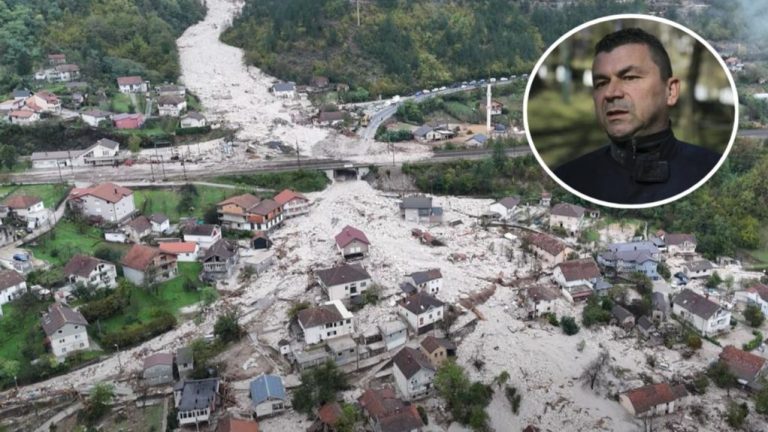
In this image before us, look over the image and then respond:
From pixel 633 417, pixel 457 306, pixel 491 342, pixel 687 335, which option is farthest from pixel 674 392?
pixel 457 306

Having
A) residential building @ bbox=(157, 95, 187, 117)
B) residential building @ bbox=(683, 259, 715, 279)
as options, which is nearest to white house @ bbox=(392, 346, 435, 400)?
residential building @ bbox=(683, 259, 715, 279)

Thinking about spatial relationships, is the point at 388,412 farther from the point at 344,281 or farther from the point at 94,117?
the point at 94,117

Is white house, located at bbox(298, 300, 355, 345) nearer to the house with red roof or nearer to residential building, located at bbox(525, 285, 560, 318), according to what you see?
the house with red roof

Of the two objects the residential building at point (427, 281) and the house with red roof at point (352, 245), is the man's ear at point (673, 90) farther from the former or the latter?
the house with red roof at point (352, 245)

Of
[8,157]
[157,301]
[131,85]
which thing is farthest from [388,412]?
[131,85]

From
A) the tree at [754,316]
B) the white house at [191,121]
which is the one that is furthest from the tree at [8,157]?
the tree at [754,316]

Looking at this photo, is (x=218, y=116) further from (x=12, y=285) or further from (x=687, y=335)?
(x=687, y=335)
